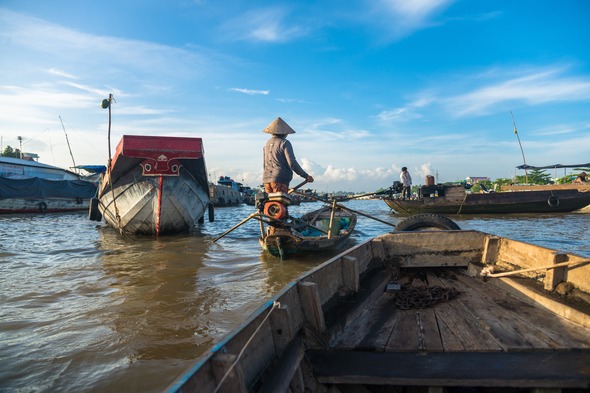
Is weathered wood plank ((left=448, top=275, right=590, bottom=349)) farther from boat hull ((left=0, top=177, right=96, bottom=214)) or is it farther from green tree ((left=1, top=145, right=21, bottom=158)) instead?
green tree ((left=1, top=145, right=21, bottom=158))

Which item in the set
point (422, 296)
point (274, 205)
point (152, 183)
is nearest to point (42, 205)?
point (152, 183)

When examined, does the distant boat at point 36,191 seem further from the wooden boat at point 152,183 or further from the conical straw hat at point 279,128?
the conical straw hat at point 279,128

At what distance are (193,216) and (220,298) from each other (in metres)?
7.21

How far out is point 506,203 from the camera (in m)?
18.0

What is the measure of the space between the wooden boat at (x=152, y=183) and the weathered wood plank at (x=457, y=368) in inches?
338

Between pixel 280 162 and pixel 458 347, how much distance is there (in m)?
5.29

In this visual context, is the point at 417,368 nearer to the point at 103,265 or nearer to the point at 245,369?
the point at 245,369

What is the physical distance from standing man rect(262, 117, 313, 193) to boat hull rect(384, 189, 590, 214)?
1253 centimetres

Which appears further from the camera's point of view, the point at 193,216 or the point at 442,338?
the point at 193,216

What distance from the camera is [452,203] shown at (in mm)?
18719

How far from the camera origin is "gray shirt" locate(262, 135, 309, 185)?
701 centimetres

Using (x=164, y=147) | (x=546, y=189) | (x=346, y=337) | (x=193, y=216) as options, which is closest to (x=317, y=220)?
(x=193, y=216)

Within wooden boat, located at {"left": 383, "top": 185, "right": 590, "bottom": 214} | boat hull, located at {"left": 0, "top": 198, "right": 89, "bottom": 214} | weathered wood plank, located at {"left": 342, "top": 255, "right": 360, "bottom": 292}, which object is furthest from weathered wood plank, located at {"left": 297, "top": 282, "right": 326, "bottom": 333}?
boat hull, located at {"left": 0, "top": 198, "right": 89, "bottom": 214}

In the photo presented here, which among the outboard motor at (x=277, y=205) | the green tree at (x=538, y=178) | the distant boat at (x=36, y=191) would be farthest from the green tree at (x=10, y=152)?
the green tree at (x=538, y=178)
